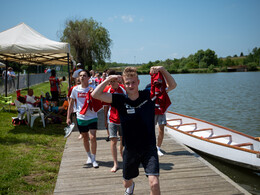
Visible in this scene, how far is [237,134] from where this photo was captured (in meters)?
8.36

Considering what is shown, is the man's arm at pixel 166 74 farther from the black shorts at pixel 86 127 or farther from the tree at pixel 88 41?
the tree at pixel 88 41

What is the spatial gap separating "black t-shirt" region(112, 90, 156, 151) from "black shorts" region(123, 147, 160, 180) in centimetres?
7

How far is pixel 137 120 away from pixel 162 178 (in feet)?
6.62

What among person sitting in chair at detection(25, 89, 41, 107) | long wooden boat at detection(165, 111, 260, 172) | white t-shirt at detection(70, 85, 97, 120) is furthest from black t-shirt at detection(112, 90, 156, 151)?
person sitting in chair at detection(25, 89, 41, 107)

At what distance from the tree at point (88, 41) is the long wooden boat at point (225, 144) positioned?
2814 cm

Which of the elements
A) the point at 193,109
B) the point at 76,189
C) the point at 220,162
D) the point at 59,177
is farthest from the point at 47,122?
the point at 193,109

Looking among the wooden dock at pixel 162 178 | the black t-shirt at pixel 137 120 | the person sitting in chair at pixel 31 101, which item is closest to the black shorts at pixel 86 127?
the wooden dock at pixel 162 178

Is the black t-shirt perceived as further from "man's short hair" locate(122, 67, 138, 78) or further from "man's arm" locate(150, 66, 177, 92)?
"man's arm" locate(150, 66, 177, 92)

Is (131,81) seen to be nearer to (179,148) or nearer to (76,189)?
(76,189)

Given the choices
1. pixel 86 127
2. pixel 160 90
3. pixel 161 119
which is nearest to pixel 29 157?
pixel 86 127

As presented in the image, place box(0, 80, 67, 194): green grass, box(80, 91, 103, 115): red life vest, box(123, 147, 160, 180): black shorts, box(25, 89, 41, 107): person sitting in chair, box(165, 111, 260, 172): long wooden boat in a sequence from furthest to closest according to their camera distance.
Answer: box(25, 89, 41, 107): person sitting in chair < box(165, 111, 260, 172): long wooden boat < box(80, 91, 103, 115): red life vest < box(0, 80, 67, 194): green grass < box(123, 147, 160, 180): black shorts

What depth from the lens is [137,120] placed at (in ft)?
9.21

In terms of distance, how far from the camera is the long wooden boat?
22.2 ft

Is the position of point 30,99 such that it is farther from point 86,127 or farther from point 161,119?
point 161,119
